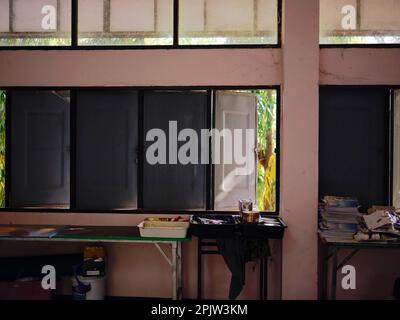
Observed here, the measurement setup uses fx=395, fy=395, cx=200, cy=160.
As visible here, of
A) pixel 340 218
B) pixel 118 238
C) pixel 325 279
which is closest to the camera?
pixel 118 238

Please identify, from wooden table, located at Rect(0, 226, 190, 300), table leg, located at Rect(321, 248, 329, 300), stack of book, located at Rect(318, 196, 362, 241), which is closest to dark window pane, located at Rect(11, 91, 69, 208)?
wooden table, located at Rect(0, 226, 190, 300)

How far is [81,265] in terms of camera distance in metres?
4.02

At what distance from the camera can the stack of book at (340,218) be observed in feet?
12.1

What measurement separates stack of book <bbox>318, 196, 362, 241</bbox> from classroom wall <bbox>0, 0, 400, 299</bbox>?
0.54ft

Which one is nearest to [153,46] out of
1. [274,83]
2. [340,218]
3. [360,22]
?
[274,83]

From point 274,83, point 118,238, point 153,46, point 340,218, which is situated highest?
point 153,46

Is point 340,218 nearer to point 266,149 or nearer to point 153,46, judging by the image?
point 266,149

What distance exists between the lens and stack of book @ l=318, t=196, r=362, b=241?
368cm

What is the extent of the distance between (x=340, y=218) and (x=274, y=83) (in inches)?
59.0

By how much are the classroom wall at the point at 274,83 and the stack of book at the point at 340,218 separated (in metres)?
0.16

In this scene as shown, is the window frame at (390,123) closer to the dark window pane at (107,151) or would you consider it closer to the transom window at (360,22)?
the transom window at (360,22)

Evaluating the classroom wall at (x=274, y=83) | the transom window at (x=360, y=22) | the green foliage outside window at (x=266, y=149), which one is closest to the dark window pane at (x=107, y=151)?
the classroom wall at (x=274, y=83)

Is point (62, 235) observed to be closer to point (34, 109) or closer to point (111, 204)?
point (111, 204)

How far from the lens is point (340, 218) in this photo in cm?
372
